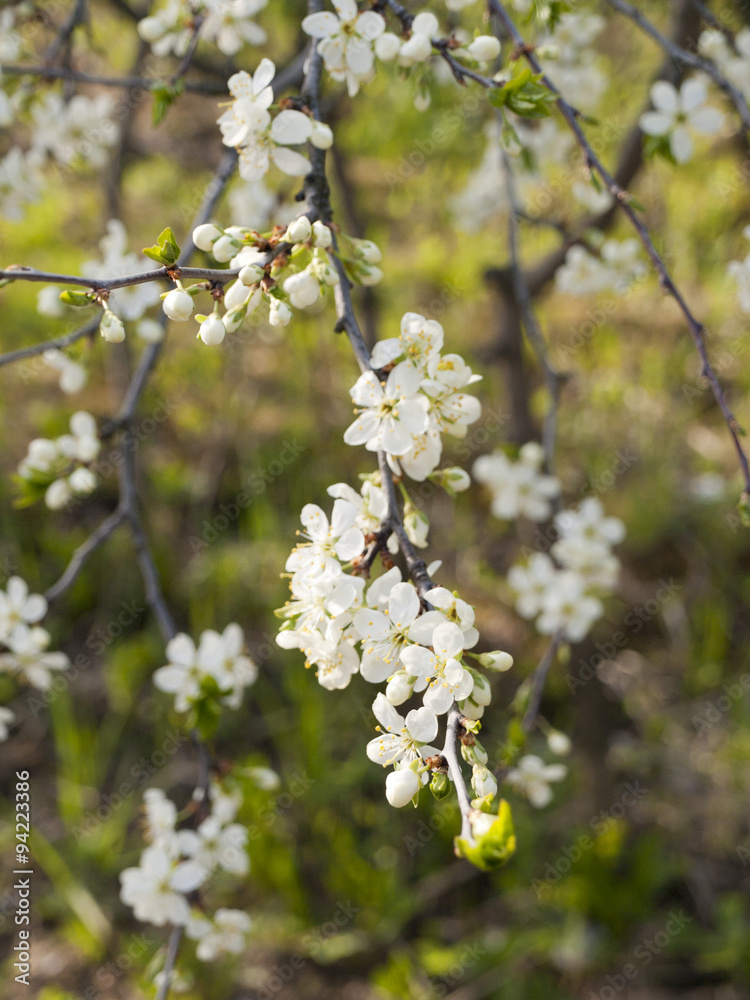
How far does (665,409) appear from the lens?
3.70 meters

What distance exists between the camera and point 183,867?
1.43 meters

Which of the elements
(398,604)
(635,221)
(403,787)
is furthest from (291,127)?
(403,787)

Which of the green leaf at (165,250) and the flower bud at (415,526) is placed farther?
the flower bud at (415,526)

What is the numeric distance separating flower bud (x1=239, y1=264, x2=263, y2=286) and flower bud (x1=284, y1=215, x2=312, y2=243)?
0.07 metres

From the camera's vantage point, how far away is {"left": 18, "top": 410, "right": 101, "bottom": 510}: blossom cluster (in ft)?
5.05

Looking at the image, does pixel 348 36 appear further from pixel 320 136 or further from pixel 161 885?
pixel 161 885

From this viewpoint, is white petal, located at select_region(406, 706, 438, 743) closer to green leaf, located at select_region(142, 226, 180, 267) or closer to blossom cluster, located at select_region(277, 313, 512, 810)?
blossom cluster, located at select_region(277, 313, 512, 810)

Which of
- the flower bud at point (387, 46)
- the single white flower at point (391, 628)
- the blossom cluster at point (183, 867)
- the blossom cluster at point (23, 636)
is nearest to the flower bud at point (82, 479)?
the blossom cluster at point (23, 636)

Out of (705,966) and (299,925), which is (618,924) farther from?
(299,925)

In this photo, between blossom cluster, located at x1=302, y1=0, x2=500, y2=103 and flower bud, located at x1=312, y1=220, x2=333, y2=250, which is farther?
blossom cluster, located at x1=302, y1=0, x2=500, y2=103

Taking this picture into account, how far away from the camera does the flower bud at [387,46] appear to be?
1038mm

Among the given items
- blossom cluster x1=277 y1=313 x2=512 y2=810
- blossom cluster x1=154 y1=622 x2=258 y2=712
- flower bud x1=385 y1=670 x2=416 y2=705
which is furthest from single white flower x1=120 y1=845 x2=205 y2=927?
flower bud x1=385 y1=670 x2=416 y2=705

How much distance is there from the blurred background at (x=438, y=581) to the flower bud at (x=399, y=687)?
0.86 m

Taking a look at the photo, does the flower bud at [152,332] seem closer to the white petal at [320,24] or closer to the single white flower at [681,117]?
the white petal at [320,24]
